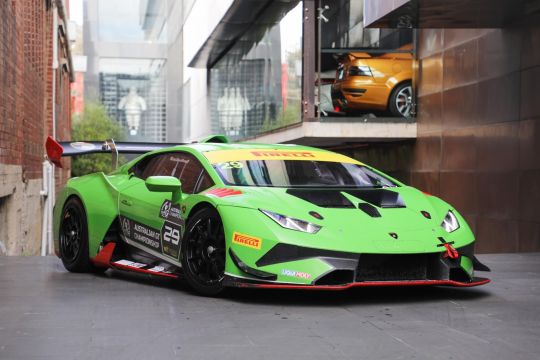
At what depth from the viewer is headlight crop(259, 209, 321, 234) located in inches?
251

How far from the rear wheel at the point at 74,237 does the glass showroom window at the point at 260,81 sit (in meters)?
12.5

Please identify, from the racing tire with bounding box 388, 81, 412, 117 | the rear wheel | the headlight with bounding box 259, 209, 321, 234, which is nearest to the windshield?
the headlight with bounding box 259, 209, 321, 234

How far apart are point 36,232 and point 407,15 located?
30.1 ft

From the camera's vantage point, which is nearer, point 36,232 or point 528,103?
point 528,103

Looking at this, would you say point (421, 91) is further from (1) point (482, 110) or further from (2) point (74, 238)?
(2) point (74, 238)

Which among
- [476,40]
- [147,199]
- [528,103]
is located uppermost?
[476,40]

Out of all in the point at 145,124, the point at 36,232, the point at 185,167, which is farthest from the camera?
the point at 145,124

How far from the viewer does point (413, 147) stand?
65.1 ft

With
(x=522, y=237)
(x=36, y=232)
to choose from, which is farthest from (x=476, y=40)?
(x=36, y=232)

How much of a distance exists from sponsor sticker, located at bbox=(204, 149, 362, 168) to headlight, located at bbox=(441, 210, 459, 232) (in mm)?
1123

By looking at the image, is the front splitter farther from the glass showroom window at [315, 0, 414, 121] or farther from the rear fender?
the glass showroom window at [315, 0, 414, 121]

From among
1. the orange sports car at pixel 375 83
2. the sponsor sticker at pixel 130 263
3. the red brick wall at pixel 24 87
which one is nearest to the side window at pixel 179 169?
the sponsor sticker at pixel 130 263

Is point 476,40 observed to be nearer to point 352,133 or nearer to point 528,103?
point 528,103

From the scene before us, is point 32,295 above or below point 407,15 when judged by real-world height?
below
